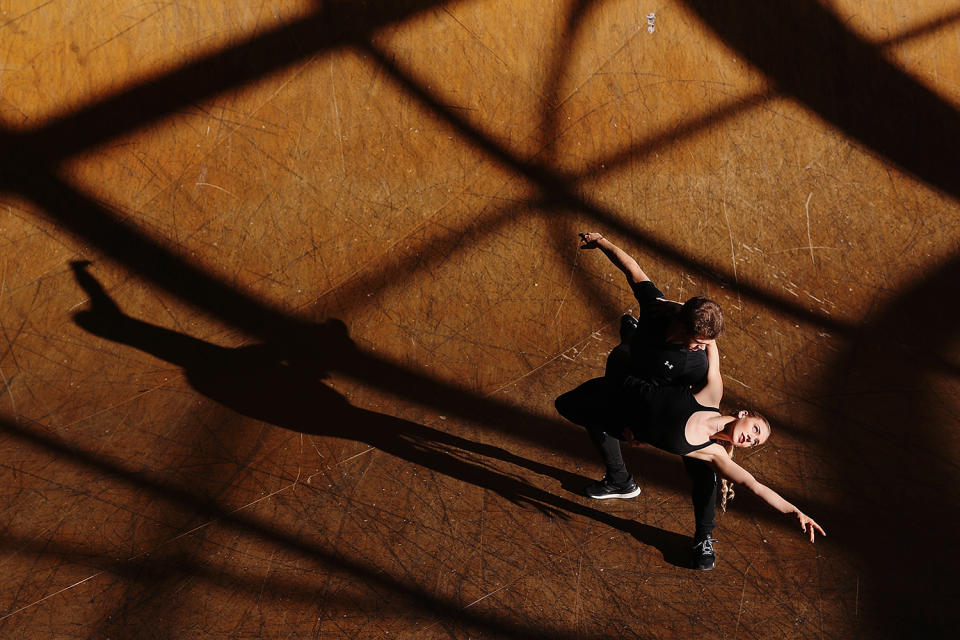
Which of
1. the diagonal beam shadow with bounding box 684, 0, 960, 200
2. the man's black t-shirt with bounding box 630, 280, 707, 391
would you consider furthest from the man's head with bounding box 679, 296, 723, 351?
the diagonal beam shadow with bounding box 684, 0, 960, 200

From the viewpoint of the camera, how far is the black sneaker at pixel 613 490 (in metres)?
3.88

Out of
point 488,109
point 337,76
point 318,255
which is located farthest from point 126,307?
point 488,109

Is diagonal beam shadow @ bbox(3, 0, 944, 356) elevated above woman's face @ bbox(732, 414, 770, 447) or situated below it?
above

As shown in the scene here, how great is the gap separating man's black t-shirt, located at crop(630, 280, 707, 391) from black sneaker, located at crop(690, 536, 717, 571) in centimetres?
94

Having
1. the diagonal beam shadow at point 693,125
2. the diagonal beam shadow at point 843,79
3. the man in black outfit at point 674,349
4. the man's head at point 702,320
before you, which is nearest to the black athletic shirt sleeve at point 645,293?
the man in black outfit at point 674,349

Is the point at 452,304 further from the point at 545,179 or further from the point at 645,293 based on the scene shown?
the point at 645,293

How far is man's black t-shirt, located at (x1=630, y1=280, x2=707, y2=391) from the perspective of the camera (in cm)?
309

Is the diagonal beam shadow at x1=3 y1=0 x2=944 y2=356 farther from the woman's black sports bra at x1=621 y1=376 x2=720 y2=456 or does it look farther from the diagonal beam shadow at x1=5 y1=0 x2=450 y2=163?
the woman's black sports bra at x1=621 y1=376 x2=720 y2=456

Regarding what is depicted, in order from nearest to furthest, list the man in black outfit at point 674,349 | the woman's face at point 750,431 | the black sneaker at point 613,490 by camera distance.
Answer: the woman's face at point 750,431
the man in black outfit at point 674,349
the black sneaker at point 613,490

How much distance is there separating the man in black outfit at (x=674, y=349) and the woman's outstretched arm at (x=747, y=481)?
319mm

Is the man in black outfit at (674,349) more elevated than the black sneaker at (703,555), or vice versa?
the man in black outfit at (674,349)

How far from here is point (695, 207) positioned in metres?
5.21

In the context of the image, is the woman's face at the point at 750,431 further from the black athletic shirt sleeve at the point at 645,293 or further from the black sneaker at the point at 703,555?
the black sneaker at the point at 703,555

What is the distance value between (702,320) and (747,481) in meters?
0.71
